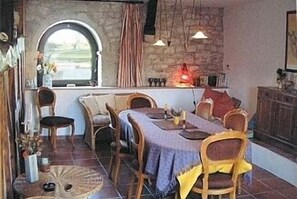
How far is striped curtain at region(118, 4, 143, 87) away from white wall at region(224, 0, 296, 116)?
1850 millimetres

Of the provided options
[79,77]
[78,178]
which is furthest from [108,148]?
[78,178]

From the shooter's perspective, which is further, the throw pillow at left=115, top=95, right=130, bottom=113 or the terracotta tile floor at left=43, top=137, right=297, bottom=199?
the throw pillow at left=115, top=95, right=130, bottom=113

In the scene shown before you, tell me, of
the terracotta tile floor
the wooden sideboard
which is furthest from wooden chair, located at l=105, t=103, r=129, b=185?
the wooden sideboard

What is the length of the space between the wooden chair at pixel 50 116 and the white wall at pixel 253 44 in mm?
3283

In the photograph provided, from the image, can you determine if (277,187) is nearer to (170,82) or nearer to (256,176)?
(256,176)

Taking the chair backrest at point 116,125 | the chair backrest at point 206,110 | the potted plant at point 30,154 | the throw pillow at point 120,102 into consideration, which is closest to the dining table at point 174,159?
the chair backrest at point 116,125

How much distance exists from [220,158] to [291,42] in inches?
123

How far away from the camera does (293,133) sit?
5.46 m

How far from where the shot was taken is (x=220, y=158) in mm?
3695

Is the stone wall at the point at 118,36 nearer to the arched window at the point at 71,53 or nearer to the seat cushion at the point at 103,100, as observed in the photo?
the arched window at the point at 71,53

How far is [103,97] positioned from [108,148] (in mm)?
971

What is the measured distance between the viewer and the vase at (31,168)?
122 inches

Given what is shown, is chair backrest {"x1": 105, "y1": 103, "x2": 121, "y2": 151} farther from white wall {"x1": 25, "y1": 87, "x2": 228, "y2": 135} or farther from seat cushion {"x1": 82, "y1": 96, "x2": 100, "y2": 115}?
white wall {"x1": 25, "y1": 87, "x2": 228, "y2": 135}

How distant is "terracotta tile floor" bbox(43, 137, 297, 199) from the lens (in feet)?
15.6
